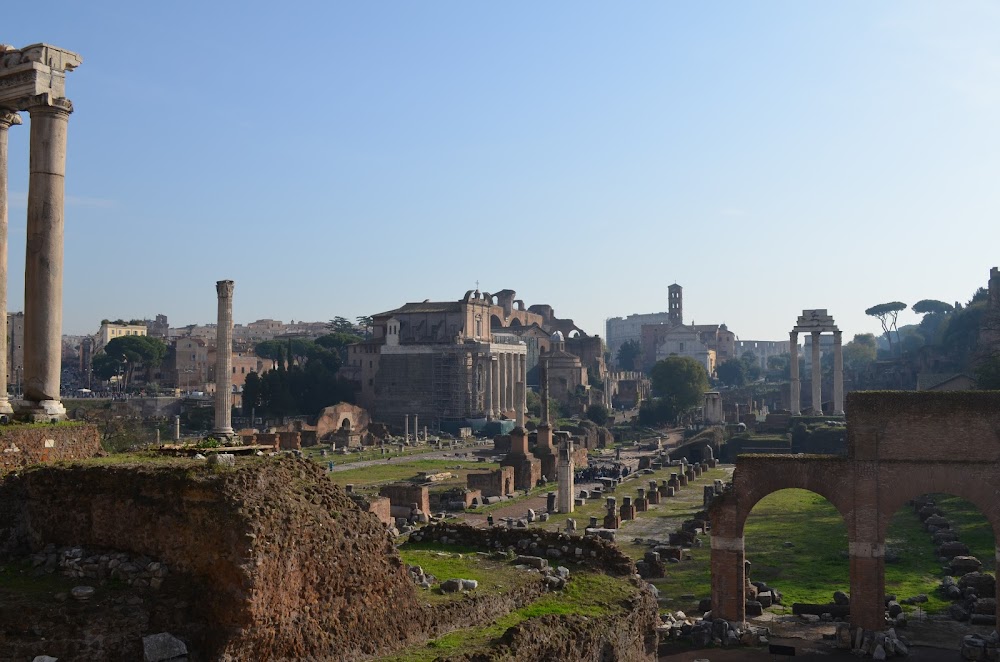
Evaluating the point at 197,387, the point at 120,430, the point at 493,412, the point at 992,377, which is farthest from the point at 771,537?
the point at 197,387

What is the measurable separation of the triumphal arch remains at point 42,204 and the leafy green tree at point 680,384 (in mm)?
66702

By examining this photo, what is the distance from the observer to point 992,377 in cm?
3959

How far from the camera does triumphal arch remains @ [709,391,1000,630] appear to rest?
16.7m

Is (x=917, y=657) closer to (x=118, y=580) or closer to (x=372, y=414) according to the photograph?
(x=118, y=580)

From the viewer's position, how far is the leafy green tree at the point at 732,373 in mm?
134375

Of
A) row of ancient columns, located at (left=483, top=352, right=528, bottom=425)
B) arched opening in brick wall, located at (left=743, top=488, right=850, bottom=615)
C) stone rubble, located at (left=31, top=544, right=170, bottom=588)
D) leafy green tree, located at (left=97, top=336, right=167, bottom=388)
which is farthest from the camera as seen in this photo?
leafy green tree, located at (left=97, top=336, right=167, bottom=388)

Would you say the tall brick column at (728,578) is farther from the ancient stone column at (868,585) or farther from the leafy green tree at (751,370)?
the leafy green tree at (751,370)

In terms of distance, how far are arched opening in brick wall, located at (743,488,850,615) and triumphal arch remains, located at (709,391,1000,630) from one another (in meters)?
1.65

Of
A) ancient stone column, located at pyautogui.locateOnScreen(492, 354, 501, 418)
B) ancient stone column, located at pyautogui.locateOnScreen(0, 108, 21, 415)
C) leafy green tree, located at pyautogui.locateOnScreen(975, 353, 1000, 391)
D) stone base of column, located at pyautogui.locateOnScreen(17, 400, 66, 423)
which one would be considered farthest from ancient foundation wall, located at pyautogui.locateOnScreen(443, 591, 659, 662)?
ancient stone column, located at pyautogui.locateOnScreen(492, 354, 501, 418)

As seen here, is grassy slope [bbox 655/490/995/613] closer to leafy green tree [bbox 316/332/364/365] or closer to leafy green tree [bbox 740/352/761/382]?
leafy green tree [bbox 316/332/364/365]

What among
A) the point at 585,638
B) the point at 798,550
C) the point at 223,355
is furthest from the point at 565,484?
the point at 585,638

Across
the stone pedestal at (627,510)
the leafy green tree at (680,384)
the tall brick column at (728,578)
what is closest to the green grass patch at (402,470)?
the stone pedestal at (627,510)

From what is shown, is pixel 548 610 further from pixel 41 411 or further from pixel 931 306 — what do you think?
pixel 931 306

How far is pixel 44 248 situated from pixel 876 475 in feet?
46.5
